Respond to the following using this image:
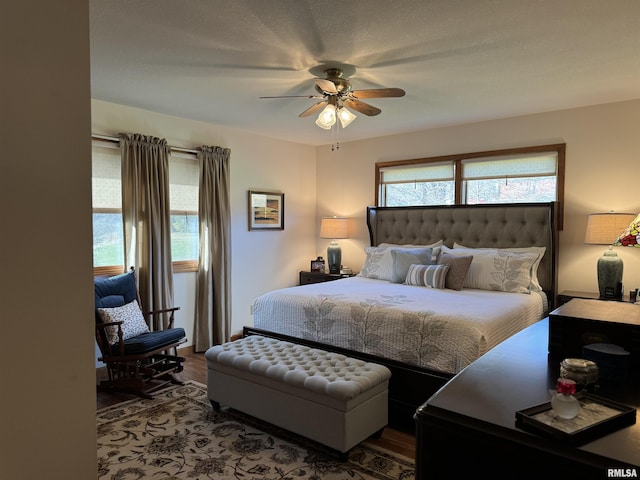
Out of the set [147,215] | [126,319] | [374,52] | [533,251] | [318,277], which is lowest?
[126,319]

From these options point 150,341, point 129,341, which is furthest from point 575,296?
point 129,341

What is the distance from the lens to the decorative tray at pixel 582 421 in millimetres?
839

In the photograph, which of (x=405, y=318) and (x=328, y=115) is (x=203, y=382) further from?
(x=328, y=115)

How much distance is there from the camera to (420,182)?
17.5 feet

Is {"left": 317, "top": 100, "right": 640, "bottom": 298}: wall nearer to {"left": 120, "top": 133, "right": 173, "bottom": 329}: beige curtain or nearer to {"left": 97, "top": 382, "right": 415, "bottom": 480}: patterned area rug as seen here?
{"left": 97, "top": 382, "right": 415, "bottom": 480}: patterned area rug

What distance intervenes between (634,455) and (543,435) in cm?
15

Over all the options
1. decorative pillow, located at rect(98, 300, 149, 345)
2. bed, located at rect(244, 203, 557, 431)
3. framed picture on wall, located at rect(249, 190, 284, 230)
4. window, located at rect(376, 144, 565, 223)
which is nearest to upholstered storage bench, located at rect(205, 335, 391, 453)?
bed, located at rect(244, 203, 557, 431)

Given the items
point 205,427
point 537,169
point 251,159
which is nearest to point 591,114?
point 537,169

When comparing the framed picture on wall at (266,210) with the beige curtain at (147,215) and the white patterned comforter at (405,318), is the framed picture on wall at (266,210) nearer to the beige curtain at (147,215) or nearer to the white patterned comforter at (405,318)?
the beige curtain at (147,215)

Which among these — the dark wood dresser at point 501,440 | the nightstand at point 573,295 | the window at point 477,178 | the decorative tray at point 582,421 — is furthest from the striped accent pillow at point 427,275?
the decorative tray at point 582,421

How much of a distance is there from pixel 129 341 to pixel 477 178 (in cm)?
398

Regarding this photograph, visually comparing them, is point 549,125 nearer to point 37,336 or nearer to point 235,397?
point 235,397

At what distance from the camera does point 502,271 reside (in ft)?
13.3

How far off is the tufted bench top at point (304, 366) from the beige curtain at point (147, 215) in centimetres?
140
